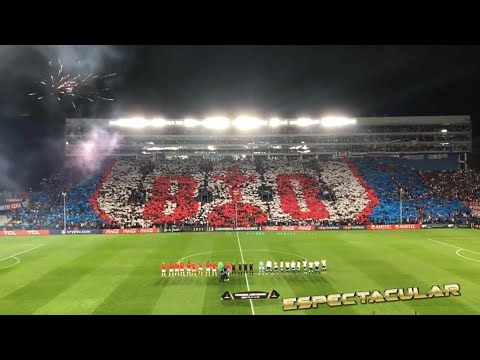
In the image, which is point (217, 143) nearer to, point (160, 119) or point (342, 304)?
point (160, 119)

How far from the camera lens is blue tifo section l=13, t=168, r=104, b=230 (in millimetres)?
46812

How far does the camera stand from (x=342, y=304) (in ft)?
59.2

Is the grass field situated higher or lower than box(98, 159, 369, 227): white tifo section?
lower

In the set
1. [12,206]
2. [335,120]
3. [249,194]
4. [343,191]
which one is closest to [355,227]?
[343,191]

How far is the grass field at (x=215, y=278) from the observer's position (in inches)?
717

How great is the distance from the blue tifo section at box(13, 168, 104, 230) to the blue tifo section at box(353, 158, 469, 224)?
116 feet

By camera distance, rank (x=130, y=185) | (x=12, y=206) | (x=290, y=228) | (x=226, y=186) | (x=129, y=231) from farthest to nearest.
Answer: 1. (x=130, y=185)
2. (x=226, y=186)
3. (x=12, y=206)
4. (x=290, y=228)
5. (x=129, y=231)

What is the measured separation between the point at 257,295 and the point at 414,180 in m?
47.7

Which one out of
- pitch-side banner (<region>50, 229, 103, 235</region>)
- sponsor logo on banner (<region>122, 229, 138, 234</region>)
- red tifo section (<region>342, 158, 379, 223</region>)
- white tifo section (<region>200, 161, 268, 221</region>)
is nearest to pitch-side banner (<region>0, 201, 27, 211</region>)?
pitch-side banner (<region>50, 229, 103, 235</region>)

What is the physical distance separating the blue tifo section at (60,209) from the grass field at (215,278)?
16.6ft

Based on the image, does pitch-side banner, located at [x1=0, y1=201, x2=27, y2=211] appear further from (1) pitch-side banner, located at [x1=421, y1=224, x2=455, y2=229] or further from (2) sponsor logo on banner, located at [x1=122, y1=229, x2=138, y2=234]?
(1) pitch-side banner, located at [x1=421, y1=224, x2=455, y2=229]

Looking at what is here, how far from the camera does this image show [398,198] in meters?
54.0

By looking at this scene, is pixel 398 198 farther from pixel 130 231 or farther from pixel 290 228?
pixel 130 231

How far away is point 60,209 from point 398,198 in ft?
147
